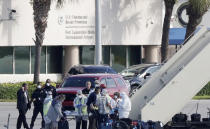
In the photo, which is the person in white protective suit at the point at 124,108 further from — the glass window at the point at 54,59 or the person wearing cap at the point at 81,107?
the glass window at the point at 54,59

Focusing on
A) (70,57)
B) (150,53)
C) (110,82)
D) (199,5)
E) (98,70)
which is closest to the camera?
(110,82)

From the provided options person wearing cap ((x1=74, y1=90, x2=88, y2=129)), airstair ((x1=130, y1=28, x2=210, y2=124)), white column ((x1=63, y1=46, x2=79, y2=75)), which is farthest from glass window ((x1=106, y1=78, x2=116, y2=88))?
white column ((x1=63, y1=46, x2=79, y2=75))

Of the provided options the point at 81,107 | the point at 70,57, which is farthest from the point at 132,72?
the point at 81,107

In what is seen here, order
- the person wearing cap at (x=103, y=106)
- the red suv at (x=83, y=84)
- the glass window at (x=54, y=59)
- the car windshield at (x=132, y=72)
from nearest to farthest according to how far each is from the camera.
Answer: the person wearing cap at (x=103, y=106) → the red suv at (x=83, y=84) → the car windshield at (x=132, y=72) → the glass window at (x=54, y=59)

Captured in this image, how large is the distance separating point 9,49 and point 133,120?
25746mm

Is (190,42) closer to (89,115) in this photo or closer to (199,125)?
(199,125)

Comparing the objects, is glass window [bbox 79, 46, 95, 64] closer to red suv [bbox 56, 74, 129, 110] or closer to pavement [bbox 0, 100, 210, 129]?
pavement [bbox 0, 100, 210, 129]

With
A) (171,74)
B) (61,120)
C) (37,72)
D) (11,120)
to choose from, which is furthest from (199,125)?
(37,72)

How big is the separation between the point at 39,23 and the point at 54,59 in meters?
5.40

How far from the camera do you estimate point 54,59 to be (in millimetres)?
47156

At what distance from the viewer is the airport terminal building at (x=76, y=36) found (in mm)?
44375

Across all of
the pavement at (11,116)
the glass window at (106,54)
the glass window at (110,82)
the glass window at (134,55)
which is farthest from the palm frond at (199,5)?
the glass window at (110,82)

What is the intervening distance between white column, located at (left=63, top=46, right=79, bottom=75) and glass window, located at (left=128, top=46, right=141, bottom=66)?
4.98m

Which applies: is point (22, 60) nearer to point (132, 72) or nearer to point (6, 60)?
point (6, 60)
